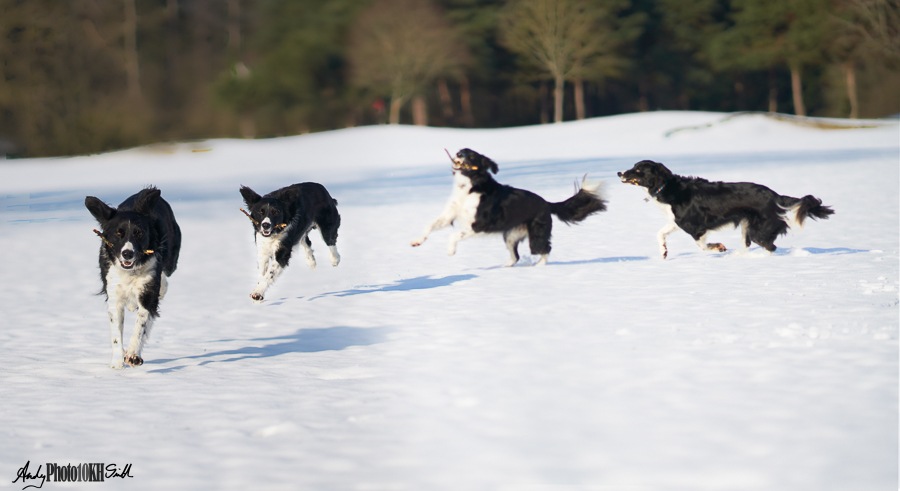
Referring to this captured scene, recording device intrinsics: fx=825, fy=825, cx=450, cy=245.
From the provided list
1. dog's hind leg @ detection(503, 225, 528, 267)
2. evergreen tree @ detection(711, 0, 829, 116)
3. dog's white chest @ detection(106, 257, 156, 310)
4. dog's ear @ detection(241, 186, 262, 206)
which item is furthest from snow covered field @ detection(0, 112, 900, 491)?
evergreen tree @ detection(711, 0, 829, 116)

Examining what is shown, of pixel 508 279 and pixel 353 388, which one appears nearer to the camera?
pixel 353 388

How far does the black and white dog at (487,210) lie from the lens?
795 cm

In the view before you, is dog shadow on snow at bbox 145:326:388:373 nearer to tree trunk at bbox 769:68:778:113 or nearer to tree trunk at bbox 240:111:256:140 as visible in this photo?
tree trunk at bbox 240:111:256:140

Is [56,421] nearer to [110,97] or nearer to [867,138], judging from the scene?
[867,138]

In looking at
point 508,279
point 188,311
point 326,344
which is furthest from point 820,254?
point 188,311

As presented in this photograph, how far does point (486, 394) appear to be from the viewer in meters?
4.33

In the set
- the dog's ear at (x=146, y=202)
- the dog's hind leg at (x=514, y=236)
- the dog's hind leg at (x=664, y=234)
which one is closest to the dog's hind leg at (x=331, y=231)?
the dog's hind leg at (x=514, y=236)

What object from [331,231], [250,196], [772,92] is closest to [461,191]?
[331,231]

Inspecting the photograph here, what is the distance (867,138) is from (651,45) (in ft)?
69.6

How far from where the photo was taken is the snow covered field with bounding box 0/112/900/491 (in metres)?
3.40

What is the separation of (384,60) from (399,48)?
84cm

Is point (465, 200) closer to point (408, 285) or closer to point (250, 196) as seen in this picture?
point (408, 285)

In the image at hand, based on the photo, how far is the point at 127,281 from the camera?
17.4 ft

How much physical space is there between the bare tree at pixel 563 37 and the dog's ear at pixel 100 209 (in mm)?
34671
